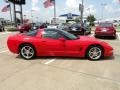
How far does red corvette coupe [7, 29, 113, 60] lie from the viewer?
8.87 meters

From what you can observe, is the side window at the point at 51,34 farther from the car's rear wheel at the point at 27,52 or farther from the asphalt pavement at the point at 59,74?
the asphalt pavement at the point at 59,74

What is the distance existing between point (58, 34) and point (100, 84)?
390 cm

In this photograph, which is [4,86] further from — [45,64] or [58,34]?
[58,34]

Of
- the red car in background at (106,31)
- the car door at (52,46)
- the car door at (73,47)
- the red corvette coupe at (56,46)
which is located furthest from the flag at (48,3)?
the car door at (73,47)

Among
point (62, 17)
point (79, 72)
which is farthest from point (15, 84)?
point (62, 17)

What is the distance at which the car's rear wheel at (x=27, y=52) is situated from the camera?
912 centimetres

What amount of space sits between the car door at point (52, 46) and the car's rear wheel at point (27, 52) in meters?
0.35

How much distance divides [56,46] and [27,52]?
4.08ft

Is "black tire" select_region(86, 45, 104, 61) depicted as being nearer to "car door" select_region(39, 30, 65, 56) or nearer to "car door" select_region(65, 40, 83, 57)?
"car door" select_region(65, 40, 83, 57)

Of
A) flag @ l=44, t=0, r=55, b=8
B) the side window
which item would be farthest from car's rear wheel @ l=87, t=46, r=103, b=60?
flag @ l=44, t=0, r=55, b=8

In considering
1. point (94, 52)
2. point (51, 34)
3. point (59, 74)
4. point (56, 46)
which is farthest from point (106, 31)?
point (59, 74)

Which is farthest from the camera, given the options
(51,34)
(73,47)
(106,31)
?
(106,31)

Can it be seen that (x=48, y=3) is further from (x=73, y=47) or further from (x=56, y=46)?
(x=73, y=47)

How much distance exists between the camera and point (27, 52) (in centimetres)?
914
